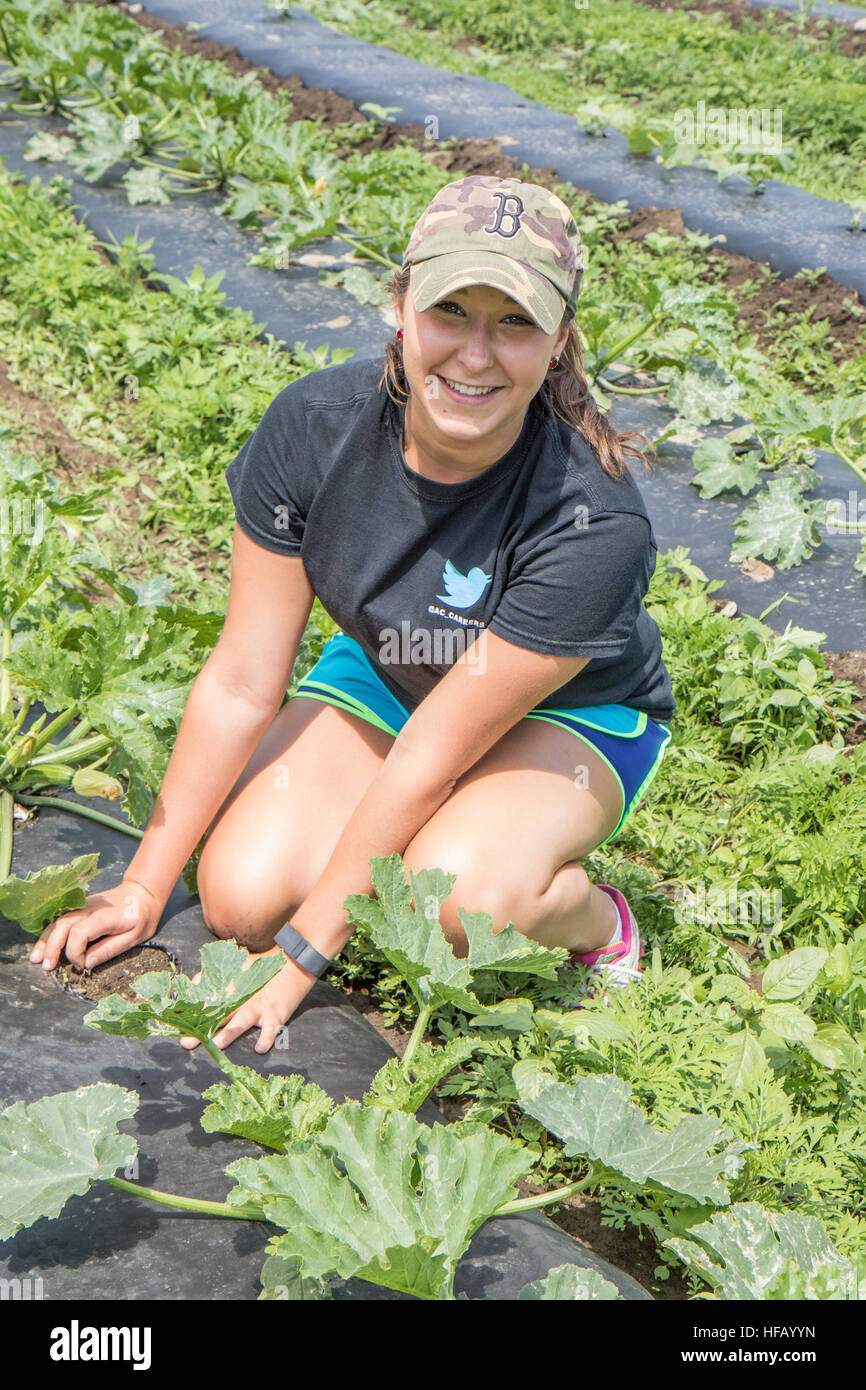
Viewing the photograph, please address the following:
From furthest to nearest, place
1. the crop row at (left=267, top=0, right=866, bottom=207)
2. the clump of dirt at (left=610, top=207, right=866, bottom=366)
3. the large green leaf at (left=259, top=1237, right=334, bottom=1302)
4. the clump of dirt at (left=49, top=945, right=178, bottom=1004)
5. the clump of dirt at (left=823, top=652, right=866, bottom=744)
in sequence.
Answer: the crop row at (left=267, top=0, right=866, bottom=207), the clump of dirt at (left=610, top=207, right=866, bottom=366), the clump of dirt at (left=823, top=652, right=866, bottom=744), the clump of dirt at (left=49, top=945, right=178, bottom=1004), the large green leaf at (left=259, top=1237, right=334, bottom=1302)

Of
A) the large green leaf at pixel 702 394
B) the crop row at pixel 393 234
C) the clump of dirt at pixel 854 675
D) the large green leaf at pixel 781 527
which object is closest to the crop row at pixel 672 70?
the crop row at pixel 393 234

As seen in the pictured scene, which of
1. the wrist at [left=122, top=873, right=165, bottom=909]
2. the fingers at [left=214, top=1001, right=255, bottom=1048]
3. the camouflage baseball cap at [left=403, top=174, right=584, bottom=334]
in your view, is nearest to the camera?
the camouflage baseball cap at [left=403, top=174, right=584, bottom=334]

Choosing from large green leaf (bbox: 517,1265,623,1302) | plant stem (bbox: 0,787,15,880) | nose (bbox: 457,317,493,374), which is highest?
nose (bbox: 457,317,493,374)

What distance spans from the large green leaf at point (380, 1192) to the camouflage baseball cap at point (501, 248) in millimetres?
1284

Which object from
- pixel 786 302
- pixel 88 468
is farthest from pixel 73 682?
pixel 786 302

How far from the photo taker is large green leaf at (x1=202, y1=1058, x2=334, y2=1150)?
5.82 feet

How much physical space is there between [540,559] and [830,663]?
1.52 metres

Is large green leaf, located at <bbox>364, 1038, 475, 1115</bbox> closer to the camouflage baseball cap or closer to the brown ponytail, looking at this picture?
the brown ponytail

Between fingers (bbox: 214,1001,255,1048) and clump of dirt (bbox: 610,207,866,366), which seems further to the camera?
clump of dirt (bbox: 610,207,866,366)

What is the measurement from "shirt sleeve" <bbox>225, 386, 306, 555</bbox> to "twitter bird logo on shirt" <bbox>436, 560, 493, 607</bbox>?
0.30 m

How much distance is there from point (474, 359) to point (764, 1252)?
143 centimetres

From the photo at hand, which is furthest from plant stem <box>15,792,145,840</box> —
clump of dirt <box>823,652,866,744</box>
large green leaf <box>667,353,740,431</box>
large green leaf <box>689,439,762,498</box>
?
large green leaf <box>667,353,740,431</box>

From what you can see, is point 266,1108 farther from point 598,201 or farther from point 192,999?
point 598,201
